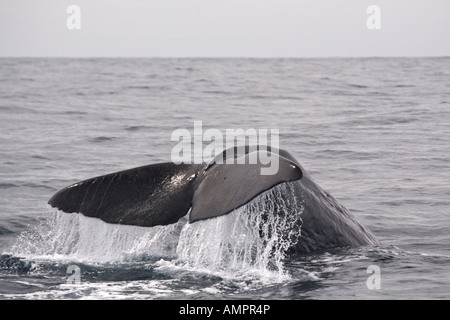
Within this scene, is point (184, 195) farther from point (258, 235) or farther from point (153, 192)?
point (258, 235)

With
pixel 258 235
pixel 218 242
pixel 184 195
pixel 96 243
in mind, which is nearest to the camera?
pixel 184 195

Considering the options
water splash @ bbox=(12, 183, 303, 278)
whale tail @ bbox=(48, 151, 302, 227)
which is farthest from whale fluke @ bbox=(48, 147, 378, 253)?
water splash @ bbox=(12, 183, 303, 278)

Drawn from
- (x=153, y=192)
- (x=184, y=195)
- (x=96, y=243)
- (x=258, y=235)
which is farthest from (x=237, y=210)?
(x=96, y=243)

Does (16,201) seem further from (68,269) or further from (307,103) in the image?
(307,103)

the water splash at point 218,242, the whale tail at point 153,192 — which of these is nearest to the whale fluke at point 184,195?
the whale tail at point 153,192

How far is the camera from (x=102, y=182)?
227 inches

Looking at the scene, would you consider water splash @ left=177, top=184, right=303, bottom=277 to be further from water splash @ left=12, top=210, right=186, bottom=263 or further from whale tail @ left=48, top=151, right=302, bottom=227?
water splash @ left=12, top=210, right=186, bottom=263

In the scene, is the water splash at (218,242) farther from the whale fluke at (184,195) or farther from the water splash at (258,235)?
the whale fluke at (184,195)

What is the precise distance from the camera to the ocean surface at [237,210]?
5.95 meters

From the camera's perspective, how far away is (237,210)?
6023 mm

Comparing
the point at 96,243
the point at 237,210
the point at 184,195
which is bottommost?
the point at 96,243

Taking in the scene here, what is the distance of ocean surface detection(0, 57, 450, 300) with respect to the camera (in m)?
5.95
